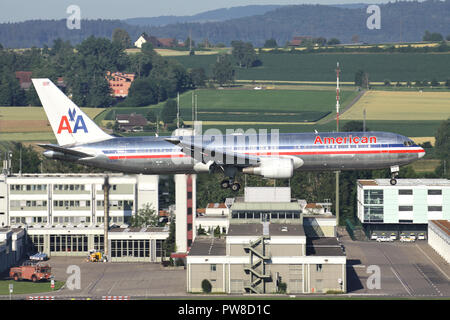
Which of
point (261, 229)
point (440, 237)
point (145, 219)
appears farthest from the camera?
point (145, 219)

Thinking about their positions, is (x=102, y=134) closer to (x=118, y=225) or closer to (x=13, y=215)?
(x=118, y=225)

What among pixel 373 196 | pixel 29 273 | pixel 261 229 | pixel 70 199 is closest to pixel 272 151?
pixel 261 229

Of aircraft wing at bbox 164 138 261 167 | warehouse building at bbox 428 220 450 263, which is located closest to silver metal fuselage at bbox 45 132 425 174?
aircraft wing at bbox 164 138 261 167

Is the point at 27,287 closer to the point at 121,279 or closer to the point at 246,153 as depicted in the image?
the point at 121,279

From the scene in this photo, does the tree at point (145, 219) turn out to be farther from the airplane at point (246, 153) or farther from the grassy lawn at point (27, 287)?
the airplane at point (246, 153)

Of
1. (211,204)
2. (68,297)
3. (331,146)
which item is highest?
(331,146)
